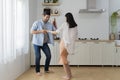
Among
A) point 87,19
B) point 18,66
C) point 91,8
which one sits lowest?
point 18,66

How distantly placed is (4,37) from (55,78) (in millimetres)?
1528

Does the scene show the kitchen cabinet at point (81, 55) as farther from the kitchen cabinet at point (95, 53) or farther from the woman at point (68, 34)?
the woman at point (68, 34)

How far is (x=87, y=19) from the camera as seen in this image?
720 cm

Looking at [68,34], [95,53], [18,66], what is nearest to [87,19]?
[95,53]

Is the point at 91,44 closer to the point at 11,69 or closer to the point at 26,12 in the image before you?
the point at 26,12

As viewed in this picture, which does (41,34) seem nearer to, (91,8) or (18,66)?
(18,66)

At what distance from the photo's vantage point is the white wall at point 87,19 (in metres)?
7.16

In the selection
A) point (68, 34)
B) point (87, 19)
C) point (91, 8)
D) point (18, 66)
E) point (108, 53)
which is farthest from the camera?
point (87, 19)

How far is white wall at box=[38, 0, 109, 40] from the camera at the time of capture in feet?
23.5

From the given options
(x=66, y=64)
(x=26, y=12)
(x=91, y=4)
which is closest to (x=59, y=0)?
(x=91, y=4)

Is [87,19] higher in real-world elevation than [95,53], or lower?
higher

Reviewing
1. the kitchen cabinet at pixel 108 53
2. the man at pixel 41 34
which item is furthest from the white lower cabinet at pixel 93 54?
the man at pixel 41 34

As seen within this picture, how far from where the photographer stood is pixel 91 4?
7.11 m

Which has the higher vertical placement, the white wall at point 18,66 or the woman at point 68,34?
the woman at point 68,34
